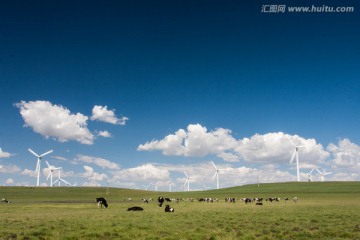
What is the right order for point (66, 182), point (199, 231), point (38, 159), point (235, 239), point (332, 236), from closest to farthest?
1. point (235, 239)
2. point (332, 236)
3. point (199, 231)
4. point (38, 159)
5. point (66, 182)

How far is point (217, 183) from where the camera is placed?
17012 centimetres

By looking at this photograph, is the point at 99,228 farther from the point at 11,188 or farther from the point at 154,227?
the point at 11,188

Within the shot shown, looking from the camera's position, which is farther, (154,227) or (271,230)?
(154,227)

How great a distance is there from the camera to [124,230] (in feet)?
67.0

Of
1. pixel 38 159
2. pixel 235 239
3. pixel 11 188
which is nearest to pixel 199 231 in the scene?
pixel 235 239

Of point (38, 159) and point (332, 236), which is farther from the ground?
point (38, 159)

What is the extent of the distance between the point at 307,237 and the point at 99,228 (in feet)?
39.0

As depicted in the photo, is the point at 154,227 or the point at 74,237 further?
the point at 154,227

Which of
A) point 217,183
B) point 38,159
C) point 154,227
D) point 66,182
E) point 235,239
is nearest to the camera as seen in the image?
point 235,239

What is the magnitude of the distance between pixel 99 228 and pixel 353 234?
14351 mm

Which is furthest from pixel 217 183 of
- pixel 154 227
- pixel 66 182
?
pixel 154 227

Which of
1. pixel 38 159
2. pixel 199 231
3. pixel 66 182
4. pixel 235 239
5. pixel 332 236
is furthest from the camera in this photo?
pixel 66 182

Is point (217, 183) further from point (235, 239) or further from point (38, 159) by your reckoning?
point (235, 239)

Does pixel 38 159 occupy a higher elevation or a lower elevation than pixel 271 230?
higher
